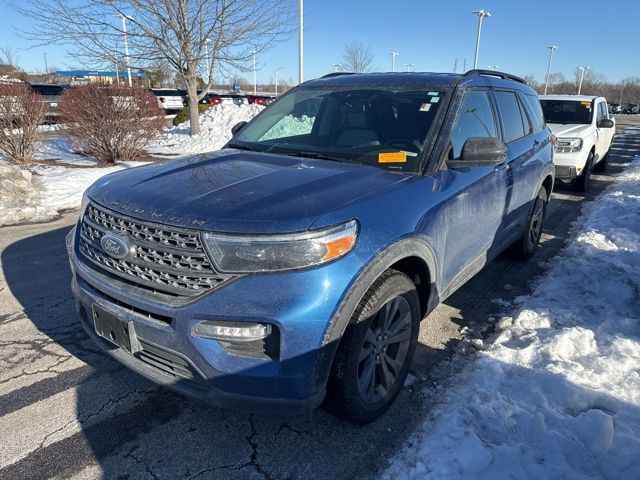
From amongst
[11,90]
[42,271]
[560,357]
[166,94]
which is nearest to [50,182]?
[11,90]

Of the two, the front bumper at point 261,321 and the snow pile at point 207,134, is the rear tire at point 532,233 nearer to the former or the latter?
the front bumper at point 261,321

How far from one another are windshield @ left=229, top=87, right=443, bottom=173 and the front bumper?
1.19m

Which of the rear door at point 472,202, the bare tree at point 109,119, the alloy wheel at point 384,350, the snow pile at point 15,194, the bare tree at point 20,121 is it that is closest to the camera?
the alloy wheel at point 384,350

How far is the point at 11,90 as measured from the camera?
936 cm

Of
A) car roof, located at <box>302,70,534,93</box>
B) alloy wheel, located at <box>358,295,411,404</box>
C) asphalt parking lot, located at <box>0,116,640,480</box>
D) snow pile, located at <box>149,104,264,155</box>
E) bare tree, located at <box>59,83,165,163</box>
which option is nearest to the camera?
asphalt parking lot, located at <box>0,116,640,480</box>

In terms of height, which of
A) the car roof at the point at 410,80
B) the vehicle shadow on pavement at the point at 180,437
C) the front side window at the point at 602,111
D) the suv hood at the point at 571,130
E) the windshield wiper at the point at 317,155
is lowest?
the vehicle shadow on pavement at the point at 180,437

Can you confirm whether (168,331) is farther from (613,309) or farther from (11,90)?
(11,90)

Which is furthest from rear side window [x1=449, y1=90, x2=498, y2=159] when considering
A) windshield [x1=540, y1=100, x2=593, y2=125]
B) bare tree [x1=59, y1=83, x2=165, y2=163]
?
bare tree [x1=59, y1=83, x2=165, y2=163]

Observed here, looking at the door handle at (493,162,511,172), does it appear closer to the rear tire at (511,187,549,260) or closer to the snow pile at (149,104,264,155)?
the rear tire at (511,187,549,260)

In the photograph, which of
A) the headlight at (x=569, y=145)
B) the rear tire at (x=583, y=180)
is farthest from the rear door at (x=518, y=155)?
the rear tire at (x=583, y=180)

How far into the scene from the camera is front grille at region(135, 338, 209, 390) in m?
2.14

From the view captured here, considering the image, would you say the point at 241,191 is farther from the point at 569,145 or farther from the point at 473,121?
the point at 569,145

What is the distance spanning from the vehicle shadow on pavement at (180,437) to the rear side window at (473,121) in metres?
1.66

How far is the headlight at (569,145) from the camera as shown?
27.7 feet
